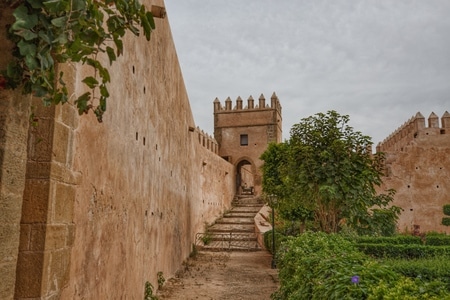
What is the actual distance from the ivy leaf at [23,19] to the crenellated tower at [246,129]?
26906 mm

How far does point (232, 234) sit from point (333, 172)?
10392 mm

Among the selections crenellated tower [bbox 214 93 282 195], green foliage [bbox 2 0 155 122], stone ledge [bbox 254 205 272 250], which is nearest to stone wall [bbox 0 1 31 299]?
green foliage [bbox 2 0 155 122]

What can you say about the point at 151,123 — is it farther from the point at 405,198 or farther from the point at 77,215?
the point at 405,198

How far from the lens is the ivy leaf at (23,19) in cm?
152

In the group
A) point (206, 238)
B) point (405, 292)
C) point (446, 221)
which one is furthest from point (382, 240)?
point (446, 221)

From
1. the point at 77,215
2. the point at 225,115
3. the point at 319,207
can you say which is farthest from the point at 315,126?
the point at 225,115

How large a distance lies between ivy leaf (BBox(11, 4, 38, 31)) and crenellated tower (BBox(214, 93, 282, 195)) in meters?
26.9

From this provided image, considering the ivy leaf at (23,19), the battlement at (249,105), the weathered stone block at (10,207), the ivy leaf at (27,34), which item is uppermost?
the battlement at (249,105)

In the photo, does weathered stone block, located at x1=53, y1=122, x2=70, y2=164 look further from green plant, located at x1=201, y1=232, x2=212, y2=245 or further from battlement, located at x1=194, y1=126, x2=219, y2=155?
battlement, located at x1=194, y1=126, x2=219, y2=155

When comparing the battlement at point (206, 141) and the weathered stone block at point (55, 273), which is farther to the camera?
the battlement at point (206, 141)

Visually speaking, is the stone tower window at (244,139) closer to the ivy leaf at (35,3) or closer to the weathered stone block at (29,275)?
the weathered stone block at (29,275)

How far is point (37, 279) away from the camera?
2016 millimetres

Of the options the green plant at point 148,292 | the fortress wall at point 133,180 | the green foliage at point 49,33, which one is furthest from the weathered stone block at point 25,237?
the green plant at point 148,292

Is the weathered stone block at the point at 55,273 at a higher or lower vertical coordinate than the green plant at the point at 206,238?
higher
